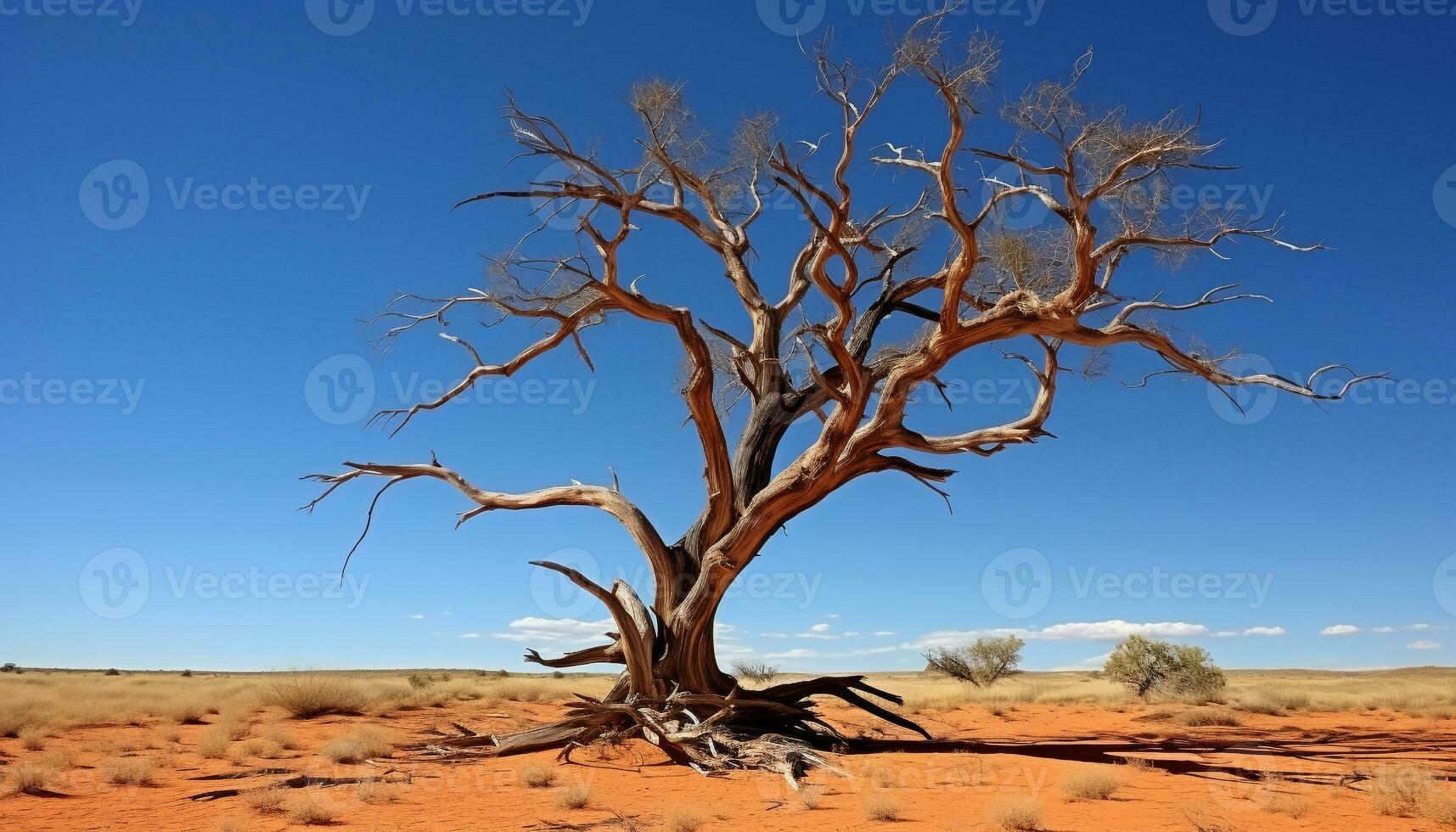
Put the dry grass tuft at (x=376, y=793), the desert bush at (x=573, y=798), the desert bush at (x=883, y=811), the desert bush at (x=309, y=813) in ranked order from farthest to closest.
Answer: the dry grass tuft at (x=376, y=793), the desert bush at (x=573, y=798), the desert bush at (x=309, y=813), the desert bush at (x=883, y=811)

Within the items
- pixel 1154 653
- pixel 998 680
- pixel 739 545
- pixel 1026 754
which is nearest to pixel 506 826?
pixel 739 545

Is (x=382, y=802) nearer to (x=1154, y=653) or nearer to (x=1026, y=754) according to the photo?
(x=1026, y=754)

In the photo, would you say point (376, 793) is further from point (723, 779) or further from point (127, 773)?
point (127, 773)

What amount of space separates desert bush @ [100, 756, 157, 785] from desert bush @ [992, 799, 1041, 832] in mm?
8239

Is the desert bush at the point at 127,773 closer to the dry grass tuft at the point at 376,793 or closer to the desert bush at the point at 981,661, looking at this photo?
the dry grass tuft at the point at 376,793

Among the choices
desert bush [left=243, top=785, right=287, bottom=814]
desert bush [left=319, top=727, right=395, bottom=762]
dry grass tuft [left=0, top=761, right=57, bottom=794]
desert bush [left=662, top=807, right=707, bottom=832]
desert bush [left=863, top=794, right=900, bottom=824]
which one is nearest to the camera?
desert bush [left=662, top=807, right=707, bottom=832]

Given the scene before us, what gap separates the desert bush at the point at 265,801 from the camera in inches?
283

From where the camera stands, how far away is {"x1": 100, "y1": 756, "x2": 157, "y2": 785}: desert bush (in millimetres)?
8875

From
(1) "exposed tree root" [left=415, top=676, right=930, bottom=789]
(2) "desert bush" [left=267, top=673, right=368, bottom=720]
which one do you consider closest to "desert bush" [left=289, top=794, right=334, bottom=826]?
(1) "exposed tree root" [left=415, top=676, right=930, bottom=789]

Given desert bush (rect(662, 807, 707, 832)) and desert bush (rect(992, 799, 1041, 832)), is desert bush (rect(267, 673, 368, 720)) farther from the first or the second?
desert bush (rect(992, 799, 1041, 832))

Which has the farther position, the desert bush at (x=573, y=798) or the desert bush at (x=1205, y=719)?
the desert bush at (x=1205, y=719)

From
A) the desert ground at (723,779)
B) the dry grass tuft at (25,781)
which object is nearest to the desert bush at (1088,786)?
the desert ground at (723,779)

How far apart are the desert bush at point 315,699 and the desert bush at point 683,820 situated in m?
12.4

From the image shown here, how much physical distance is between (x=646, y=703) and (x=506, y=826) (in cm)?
384
